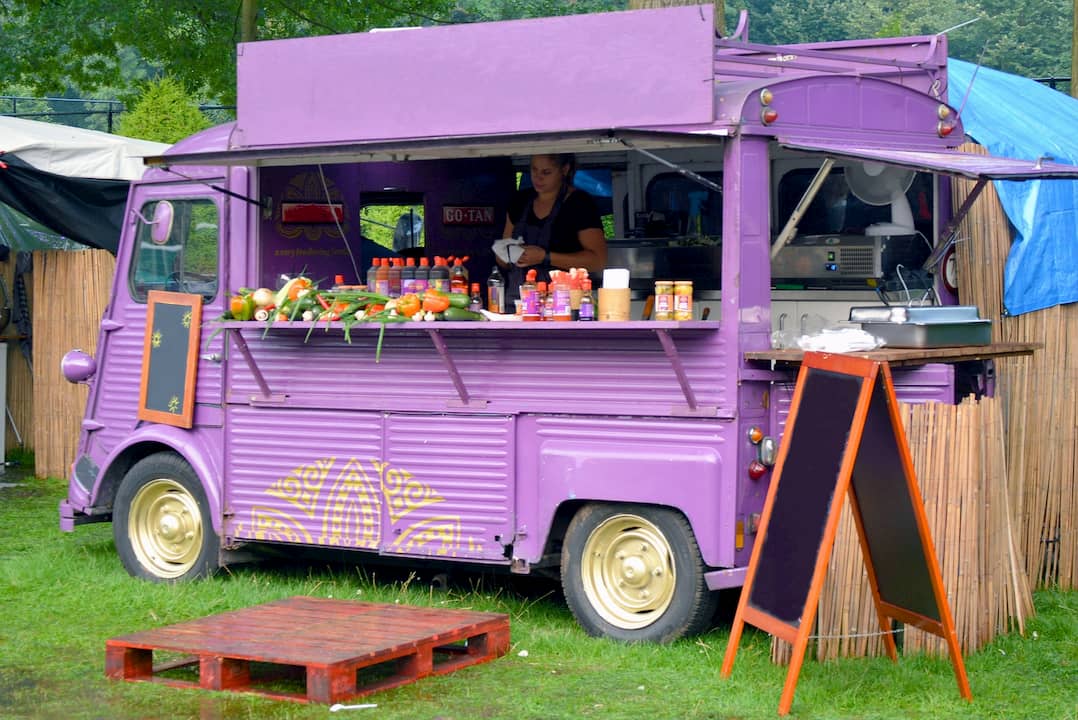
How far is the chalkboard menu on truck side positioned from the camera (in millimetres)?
8648

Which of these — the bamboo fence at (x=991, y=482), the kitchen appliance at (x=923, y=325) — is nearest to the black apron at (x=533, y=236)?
the kitchen appliance at (x=923, y=325)

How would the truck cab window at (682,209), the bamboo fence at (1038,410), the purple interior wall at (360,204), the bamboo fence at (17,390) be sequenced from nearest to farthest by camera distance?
the bamboo fence at (1038,410) → the purple interior wall at (360,204) → the truck cab window at (682,209) → the bamboo fence at (17,390)

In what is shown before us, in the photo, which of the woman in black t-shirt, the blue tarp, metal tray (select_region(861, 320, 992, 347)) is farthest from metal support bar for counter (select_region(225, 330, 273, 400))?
the blue tarp

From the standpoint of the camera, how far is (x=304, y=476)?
27.0ft

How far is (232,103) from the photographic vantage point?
62.0ft

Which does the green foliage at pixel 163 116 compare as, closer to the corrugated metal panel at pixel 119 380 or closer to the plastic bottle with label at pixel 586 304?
the corrugated metal panel at pixel 119 380

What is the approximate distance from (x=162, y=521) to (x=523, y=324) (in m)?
2.90

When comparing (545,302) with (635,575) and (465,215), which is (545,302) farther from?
(465,215)

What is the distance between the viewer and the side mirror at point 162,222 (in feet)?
29.5

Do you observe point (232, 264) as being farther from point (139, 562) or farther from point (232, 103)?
point (232, 103)

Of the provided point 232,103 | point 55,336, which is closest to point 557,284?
point 55,336

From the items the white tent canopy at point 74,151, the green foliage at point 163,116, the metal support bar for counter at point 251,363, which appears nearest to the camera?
the metal support bar for counter at point 251,363

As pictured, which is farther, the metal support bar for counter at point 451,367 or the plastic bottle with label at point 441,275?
the plastic bottle with label at point 441,275

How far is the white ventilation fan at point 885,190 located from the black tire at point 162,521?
3.96 m
